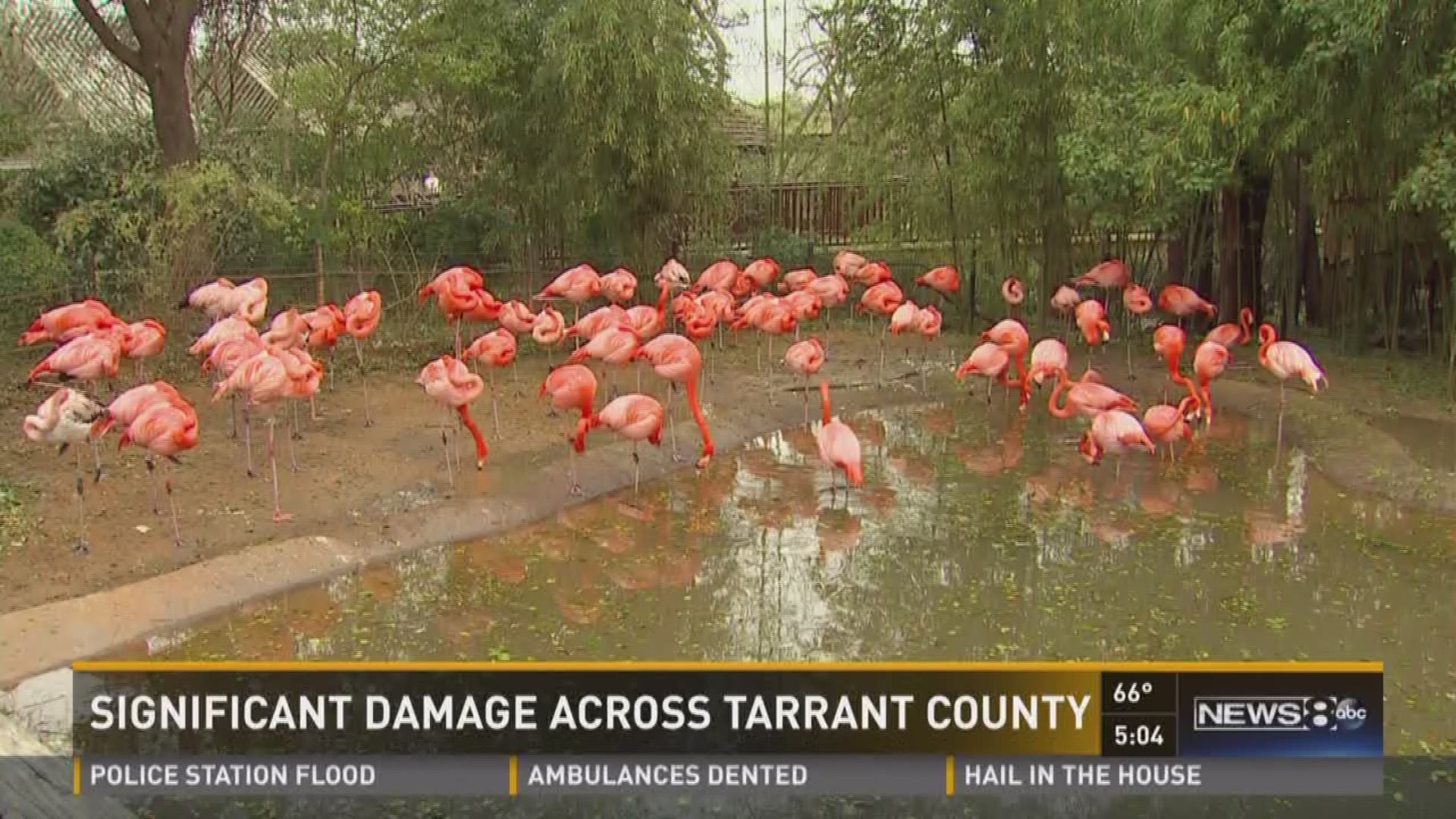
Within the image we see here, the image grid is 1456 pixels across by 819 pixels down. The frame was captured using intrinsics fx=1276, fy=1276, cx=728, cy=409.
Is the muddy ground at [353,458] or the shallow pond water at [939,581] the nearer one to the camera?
the shallow pond water at [939,581]

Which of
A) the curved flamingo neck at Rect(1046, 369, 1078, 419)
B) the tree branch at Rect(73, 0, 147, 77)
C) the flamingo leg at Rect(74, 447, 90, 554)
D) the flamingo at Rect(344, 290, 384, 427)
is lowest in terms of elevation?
the flamingo leg at Rect(74, 447, 90, 554)

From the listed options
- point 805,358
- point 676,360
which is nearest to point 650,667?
point 676,360

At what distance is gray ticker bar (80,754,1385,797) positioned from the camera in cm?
340

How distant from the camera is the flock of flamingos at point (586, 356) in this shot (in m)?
5.95

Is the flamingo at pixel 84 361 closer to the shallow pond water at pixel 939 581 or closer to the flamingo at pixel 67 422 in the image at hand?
the flamingo at pixel 67 422

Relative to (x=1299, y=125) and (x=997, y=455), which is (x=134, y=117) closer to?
(x=997, y=455)

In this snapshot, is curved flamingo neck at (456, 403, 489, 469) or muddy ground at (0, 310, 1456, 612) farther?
curved flamingo neck at (456, 403, 489, 469)

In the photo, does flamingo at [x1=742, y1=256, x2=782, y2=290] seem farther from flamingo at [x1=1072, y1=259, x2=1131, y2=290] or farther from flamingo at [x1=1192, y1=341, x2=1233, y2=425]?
flamingo at [x1=1192, y1=341, x2=1233, y2=425]

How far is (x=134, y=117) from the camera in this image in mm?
13070

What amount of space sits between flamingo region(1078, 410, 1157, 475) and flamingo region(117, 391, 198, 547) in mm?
4497

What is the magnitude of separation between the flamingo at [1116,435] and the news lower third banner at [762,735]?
8.58ft

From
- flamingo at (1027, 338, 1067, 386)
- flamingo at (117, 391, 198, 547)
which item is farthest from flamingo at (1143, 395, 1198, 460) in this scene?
flamingo at (117, 391, 198, 547)

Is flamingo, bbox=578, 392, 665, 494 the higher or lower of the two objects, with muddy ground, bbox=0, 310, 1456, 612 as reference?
higher

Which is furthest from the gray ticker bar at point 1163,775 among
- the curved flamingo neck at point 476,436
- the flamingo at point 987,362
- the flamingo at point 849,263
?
the flamingo at point 849,263
